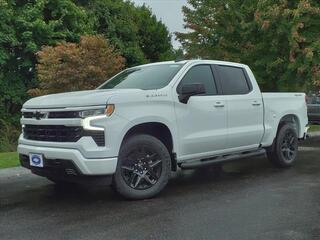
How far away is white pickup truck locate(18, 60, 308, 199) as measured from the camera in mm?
6512

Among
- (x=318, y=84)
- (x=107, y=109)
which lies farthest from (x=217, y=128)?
(x=318, y=84)

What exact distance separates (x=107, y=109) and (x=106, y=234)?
1.75 metres

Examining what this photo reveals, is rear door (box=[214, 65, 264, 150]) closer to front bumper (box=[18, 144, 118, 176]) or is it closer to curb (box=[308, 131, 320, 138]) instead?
front bumper (box=[18, 144, 118, 176])

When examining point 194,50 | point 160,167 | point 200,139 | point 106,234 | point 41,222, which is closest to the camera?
point 106,234

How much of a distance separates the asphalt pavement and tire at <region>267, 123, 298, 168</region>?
58 cm

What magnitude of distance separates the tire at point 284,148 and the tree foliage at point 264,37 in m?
6.55

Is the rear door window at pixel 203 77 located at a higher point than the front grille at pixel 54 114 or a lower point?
higher

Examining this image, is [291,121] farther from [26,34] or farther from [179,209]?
[26,34]

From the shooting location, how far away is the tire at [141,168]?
22.2ft

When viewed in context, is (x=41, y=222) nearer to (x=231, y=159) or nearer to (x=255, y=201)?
(x=255, y=201)

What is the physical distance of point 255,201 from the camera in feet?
22.4

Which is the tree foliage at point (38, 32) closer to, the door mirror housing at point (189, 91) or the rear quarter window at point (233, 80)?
the rear quarter window at point (233, 80)

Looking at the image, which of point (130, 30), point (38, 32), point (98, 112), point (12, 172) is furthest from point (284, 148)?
point (130, 30)

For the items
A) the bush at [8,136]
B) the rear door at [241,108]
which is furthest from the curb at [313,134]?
the bush at [8,136]
